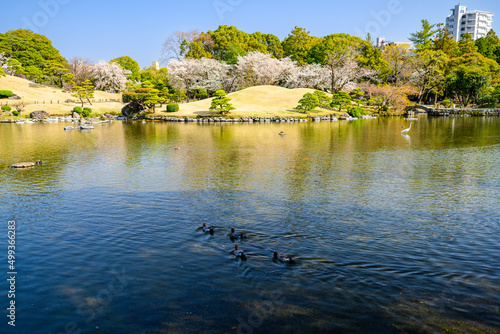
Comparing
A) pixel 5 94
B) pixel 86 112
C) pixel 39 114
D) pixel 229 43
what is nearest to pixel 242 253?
pixel 86 112

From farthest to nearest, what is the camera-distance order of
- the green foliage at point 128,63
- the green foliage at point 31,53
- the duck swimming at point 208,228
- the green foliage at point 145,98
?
the green foliage at point 128,63 < the green foliage at point 31,53 < the green foliage at point 145,98 < the duck swimming at point 208,228

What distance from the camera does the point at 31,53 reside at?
8900 centimetres

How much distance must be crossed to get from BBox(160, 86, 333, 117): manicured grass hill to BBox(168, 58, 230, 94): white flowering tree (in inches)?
462

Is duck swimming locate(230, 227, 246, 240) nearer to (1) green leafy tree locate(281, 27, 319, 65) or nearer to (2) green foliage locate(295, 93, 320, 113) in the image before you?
(2) green foliage locate(295, 93, 320, 113)

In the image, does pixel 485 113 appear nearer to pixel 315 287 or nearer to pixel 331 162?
pixel 331 162

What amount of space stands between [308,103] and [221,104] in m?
16.5

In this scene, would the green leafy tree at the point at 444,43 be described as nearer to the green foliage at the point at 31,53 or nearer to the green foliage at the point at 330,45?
the green foliage at the point at 330,45

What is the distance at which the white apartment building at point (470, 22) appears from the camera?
550 ft

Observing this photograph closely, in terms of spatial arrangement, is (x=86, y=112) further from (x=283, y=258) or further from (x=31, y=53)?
(x=283, y=258)

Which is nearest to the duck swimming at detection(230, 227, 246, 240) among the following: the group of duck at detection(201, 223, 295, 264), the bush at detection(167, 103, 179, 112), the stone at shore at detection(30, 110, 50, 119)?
the group of duck at detection(201, 223, 295, 264)

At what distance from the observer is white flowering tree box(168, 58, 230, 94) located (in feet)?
270

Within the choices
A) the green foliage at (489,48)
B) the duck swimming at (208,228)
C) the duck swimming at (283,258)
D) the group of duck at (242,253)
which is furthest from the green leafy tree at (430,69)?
the duck swimming at (283,258)

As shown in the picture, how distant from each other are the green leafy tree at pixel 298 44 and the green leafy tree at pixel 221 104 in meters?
41.2

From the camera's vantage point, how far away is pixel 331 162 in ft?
78.5
